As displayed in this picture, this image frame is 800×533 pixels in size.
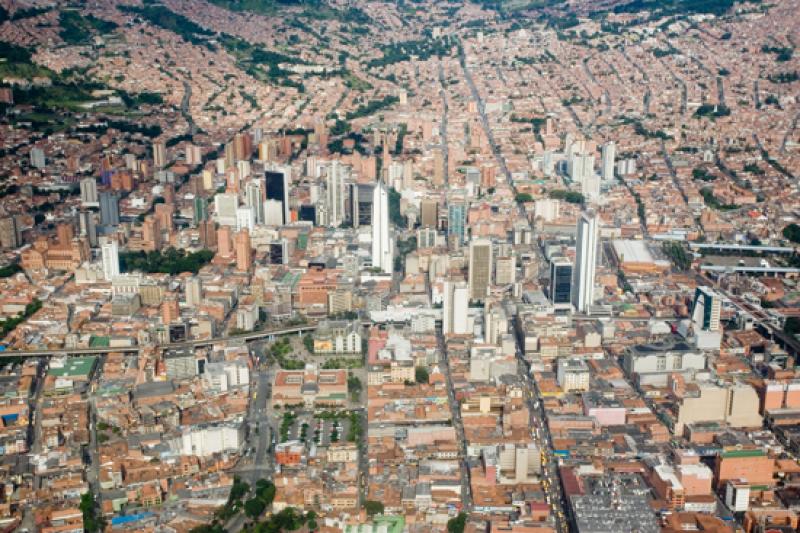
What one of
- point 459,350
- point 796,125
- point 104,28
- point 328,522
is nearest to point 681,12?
point 796,125

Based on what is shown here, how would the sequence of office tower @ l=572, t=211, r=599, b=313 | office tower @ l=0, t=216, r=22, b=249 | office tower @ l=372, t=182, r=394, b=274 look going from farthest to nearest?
office tower @ l=0, t=216, r=22, b=249 → office tower @ l=372, t=182, r=394, b=274 → office tower @ l=572, t=211, r=599, b=313

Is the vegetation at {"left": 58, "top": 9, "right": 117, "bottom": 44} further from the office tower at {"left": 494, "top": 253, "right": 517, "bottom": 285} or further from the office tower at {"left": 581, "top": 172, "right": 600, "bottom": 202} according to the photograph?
the office tower at {"left": 494, "top": 253, "right": 517, "bottom": 285}

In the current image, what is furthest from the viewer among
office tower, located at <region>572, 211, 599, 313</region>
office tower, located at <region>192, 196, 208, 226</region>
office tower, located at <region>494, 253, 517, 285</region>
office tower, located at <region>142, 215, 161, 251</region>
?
office tower, located at <region>192, 196, 208, 226</region>

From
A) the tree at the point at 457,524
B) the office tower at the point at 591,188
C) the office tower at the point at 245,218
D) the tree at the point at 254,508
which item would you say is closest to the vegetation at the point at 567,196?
the office tower at the point at 591,188

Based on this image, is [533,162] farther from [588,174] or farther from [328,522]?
[328,522]

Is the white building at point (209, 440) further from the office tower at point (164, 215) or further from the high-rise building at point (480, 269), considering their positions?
the office tower at point (164, 215)

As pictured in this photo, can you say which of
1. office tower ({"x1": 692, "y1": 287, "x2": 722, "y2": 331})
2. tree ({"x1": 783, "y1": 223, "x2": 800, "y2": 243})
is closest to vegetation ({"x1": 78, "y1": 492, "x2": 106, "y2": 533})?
office tower ({"x1": 692, "y1": 287, "x2": 722, "y2": 331})
